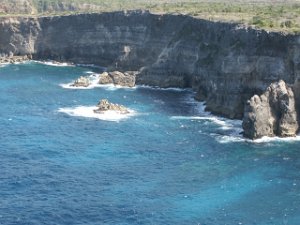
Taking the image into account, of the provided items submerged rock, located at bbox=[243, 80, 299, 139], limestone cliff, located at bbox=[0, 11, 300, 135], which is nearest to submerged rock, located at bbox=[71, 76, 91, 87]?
limestone cliff, located at bbox=[0, 11, 300, 135]

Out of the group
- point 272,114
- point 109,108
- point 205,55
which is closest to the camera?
point 272,114

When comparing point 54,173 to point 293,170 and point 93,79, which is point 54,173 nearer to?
point 293,170

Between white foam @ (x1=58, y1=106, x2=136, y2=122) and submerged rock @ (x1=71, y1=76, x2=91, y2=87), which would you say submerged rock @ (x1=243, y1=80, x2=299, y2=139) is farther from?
submerged rock @ (x1=71, y1=76, x2=91, y2=87)

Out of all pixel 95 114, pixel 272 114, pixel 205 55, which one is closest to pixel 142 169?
pixel 272 114

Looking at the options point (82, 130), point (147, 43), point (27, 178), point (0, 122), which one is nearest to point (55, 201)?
point (27, 178)

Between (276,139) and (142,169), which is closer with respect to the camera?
(142,169)

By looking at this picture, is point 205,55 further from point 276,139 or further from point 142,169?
point 142,169

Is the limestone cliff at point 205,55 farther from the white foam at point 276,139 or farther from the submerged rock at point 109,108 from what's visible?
the submerged rock at point 109,108
